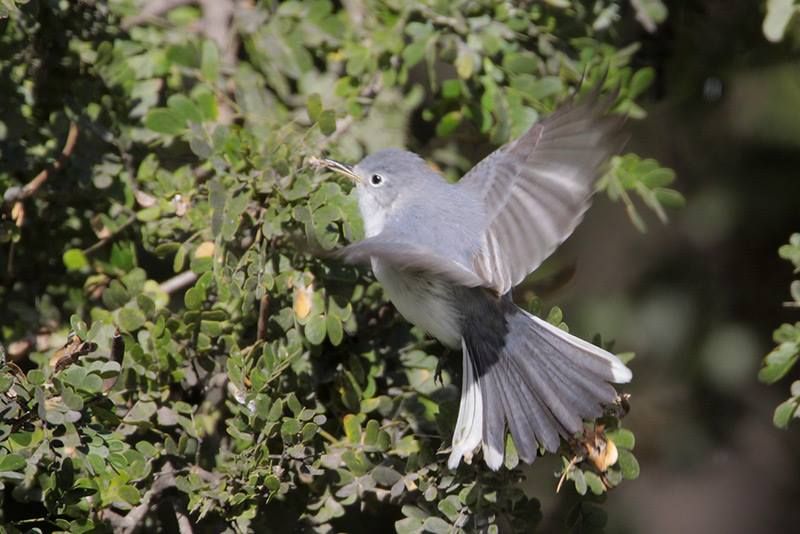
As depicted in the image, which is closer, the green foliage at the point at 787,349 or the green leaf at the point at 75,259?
the green foliage at the point at 787,349

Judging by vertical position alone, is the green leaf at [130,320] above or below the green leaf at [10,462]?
below

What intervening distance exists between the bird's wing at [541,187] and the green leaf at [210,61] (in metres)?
0.70

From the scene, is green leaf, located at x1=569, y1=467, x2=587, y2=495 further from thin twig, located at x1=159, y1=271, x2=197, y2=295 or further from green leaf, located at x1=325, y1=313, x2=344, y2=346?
thin twig, located at x1=159, y1=271, x2=197, y2=295

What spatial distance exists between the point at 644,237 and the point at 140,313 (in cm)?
217

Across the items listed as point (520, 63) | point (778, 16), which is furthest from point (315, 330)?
point (778, 16)

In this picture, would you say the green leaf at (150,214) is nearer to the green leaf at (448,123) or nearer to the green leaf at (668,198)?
the green leaf at (448,123)

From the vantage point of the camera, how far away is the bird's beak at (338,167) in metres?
2.24

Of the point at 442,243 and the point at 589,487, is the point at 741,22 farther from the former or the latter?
the point at 589,487

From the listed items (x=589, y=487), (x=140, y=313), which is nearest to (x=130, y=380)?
(x=140, y=313)

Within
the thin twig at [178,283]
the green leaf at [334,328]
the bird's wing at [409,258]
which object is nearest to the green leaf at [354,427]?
the green leaf at [334,328]

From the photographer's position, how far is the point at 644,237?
3.82 metres

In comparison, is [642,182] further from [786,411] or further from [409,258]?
[409,258]

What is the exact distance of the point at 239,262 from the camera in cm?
211

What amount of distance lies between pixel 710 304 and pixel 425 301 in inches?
65.5
